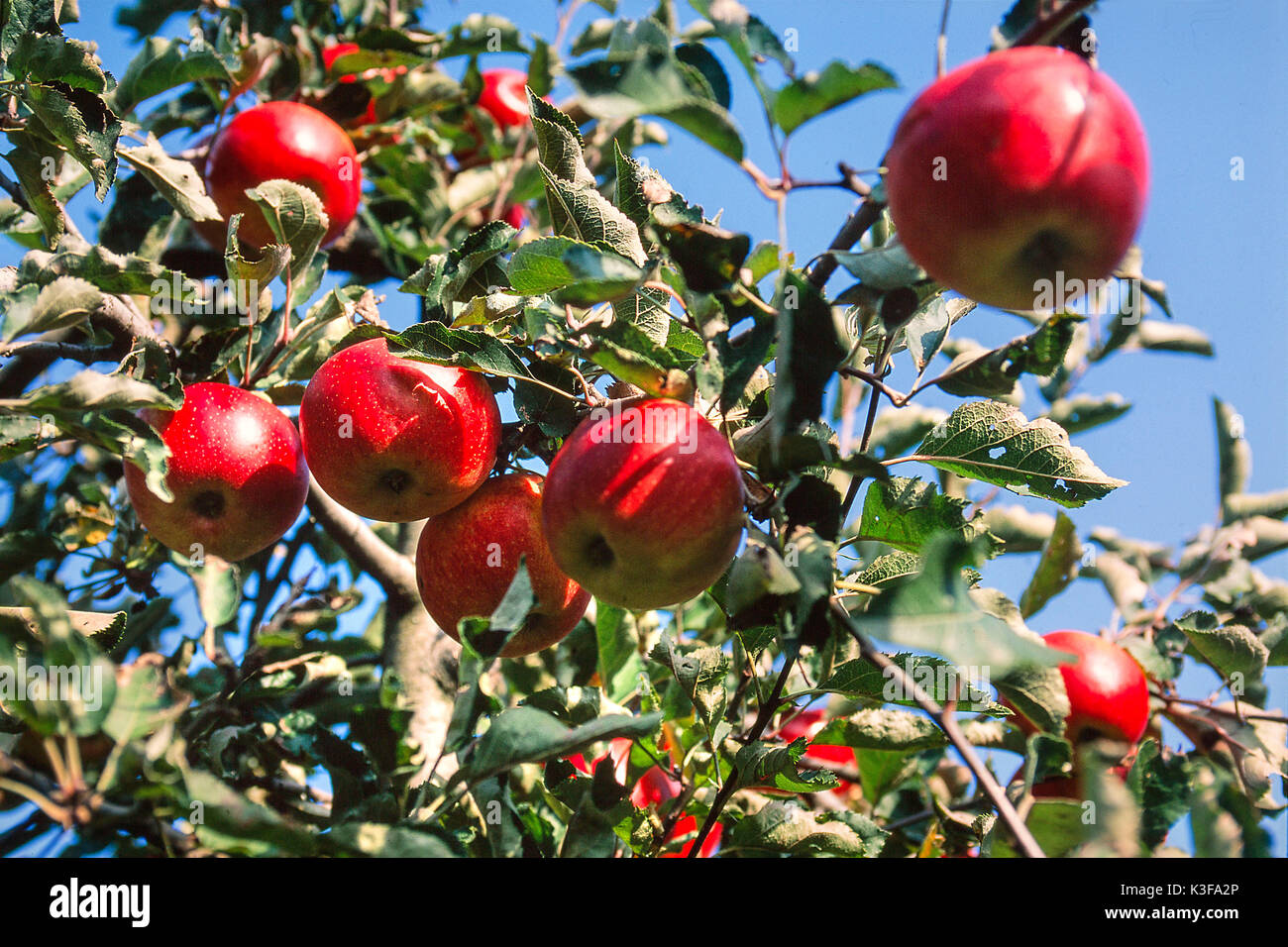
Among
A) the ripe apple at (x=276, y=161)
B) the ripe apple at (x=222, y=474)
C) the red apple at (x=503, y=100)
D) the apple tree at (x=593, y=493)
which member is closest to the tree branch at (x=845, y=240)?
the apple tree at (x=593, y=493)

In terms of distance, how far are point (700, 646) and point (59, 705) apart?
101 centimetres

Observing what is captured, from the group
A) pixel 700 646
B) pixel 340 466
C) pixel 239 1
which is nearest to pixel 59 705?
pixel 340 466

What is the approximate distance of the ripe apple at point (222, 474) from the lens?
185 centimetres

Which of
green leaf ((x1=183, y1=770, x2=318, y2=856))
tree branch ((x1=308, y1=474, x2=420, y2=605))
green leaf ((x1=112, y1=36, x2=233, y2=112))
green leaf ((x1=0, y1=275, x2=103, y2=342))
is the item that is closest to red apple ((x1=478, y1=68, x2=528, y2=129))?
green leaf ((x1=112, y1=36, x2=233, y2=112))

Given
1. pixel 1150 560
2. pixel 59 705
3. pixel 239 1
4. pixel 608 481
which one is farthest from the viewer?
pixel 1150 560

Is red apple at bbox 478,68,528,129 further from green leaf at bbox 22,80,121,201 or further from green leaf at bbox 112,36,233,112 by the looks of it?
green leaf at bbox 22,80,121,201

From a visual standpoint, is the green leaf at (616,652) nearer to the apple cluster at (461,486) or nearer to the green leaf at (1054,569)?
the apple cluster at (461,486)

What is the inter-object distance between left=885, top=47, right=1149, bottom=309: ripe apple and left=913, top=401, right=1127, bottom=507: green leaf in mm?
367

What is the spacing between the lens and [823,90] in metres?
1.16

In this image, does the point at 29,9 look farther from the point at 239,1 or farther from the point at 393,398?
the point at 239,1
